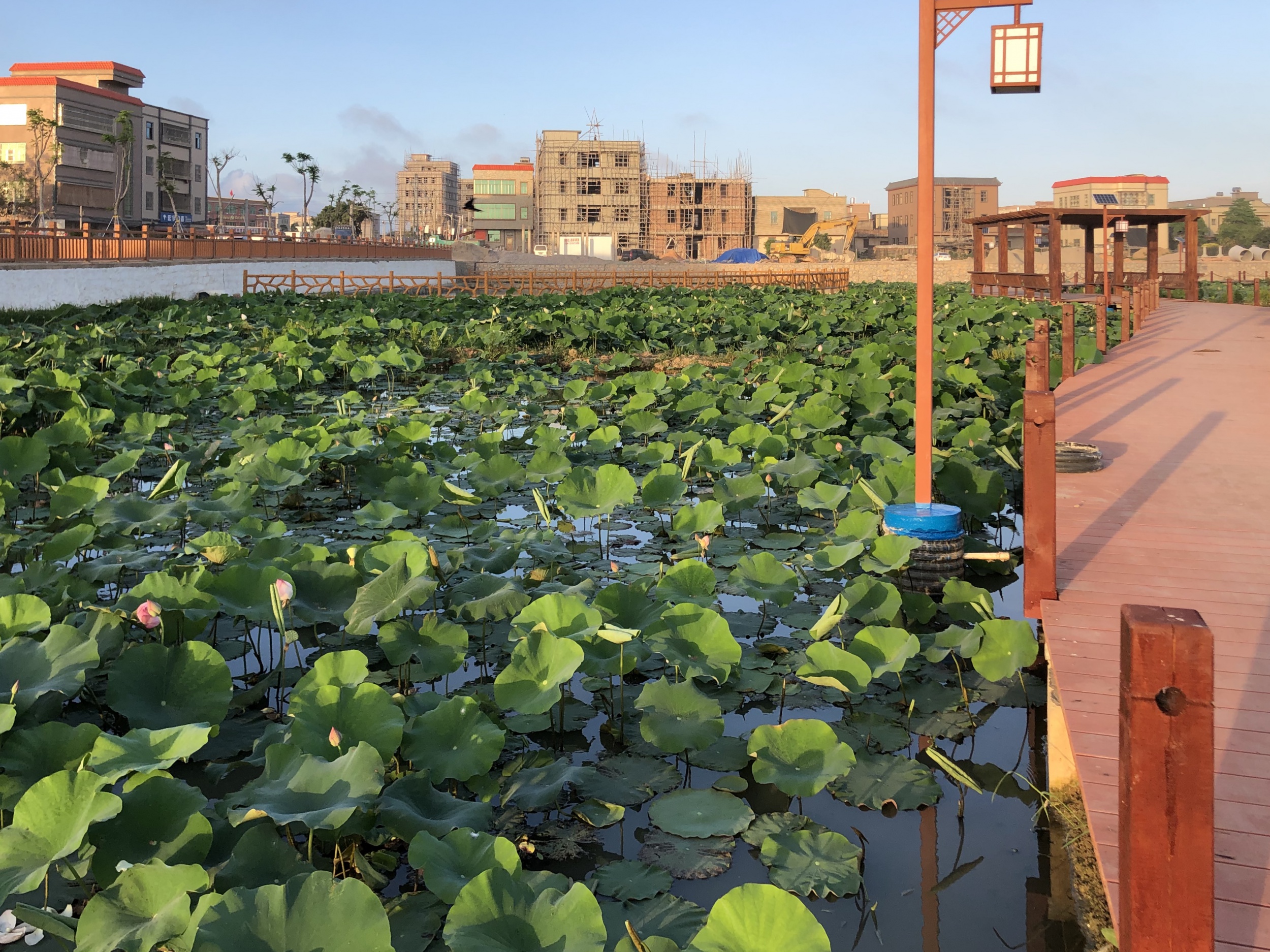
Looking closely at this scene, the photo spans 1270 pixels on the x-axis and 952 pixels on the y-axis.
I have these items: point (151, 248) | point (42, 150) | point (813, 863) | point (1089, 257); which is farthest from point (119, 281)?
point (42, 150)

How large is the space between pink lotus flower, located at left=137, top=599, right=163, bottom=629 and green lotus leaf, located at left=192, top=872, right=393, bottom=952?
1.25m

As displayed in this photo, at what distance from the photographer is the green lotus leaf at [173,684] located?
2549 millimetres

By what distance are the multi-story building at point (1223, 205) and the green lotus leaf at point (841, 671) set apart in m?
96.8

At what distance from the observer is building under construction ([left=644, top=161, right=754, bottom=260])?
230 feet

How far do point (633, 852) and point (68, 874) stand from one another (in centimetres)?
119

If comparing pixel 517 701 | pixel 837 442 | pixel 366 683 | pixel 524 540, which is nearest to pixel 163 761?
pixel 366 683

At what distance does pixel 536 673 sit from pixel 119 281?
66.7ft

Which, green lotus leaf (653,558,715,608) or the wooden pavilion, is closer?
green lotus leaf (653,558,715,608)

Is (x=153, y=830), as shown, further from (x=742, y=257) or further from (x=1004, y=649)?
(x=742, y=257)

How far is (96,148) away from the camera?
1934 inches

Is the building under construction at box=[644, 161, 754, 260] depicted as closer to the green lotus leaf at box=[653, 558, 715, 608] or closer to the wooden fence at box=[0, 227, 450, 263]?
the wooden fence at box=[0, 227, 450, 263]

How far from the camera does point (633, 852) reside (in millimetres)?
2498

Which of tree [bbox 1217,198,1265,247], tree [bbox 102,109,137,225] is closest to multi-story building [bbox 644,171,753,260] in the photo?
tree [bbox 102,109,137,225]

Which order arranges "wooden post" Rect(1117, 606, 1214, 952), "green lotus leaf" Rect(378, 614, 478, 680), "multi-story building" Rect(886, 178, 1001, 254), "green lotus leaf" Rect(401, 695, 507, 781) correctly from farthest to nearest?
"multi-story building" Rect(886, 178, 1001, 254) → "green lotus leaf" Rect(378, 614, 478, 680) → "green lotus leaf" Rect(401, 695, 507, 781) → "wooden post" Rect(1117, 606, 1214, 952)
